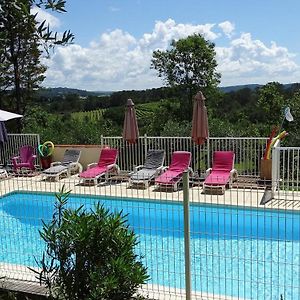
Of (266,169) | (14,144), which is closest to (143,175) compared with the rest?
(266,169)

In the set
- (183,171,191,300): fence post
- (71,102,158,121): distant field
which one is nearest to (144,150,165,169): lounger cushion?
(183,171,191,300): fence post

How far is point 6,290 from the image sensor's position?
4773 millimetres

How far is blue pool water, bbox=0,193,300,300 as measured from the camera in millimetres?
5008

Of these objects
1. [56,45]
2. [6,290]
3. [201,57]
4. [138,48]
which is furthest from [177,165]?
[138,48]

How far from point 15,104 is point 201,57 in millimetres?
9225

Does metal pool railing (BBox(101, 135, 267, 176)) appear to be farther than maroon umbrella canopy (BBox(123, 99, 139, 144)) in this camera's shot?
No

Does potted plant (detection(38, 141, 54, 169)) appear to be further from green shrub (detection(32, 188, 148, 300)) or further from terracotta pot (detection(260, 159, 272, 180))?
green shrub (detection(32, 188, 148, 300))

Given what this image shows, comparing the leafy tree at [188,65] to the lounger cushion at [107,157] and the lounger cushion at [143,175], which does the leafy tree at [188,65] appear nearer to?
the lounger cushion at [107,157]

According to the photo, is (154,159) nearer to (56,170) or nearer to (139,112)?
(56,170)

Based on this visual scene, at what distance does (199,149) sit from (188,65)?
34.4ft

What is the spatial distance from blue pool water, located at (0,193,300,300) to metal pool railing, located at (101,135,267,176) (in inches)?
197

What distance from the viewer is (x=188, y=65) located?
21.9m

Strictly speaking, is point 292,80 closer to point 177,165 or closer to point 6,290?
point 177,165

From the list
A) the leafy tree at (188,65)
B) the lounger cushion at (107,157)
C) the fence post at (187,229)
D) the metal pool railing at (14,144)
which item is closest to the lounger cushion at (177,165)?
the lounger cushion at (107,157)
